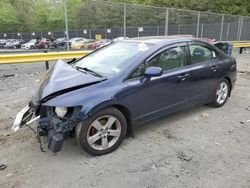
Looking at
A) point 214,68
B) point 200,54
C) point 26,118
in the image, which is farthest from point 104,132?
point 214,68

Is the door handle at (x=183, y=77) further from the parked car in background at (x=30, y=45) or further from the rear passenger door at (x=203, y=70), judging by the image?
the parked car in background at (x=30, y=45)

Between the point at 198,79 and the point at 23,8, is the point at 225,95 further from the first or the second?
the point at 23,8

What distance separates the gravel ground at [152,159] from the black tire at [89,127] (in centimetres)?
10

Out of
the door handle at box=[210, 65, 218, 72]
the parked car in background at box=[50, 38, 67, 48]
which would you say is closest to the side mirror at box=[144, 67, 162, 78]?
the door handle at box=[210, 65, 218, 72]

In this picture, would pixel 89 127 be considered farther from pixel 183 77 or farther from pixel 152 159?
pixel 183 77

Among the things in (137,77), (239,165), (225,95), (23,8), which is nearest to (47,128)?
(137,77)

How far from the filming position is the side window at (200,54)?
461cm

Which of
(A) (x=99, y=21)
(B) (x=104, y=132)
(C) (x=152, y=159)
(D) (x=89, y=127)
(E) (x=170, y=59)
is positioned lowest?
(C) (x=152, y=159)

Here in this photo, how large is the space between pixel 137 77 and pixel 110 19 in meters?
9.30

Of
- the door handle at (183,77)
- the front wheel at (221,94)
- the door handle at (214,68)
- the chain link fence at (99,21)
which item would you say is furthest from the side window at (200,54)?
the chain link fence at (99,21)

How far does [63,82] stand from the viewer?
11.5ft

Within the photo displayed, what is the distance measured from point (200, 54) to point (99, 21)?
8.26 m

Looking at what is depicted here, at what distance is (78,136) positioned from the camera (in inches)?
129

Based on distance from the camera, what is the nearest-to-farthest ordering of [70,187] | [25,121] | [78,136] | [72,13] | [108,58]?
1. [70,187]
2. [78,136]
3. [25,121]
4. [108,58]
5. [72,13]
